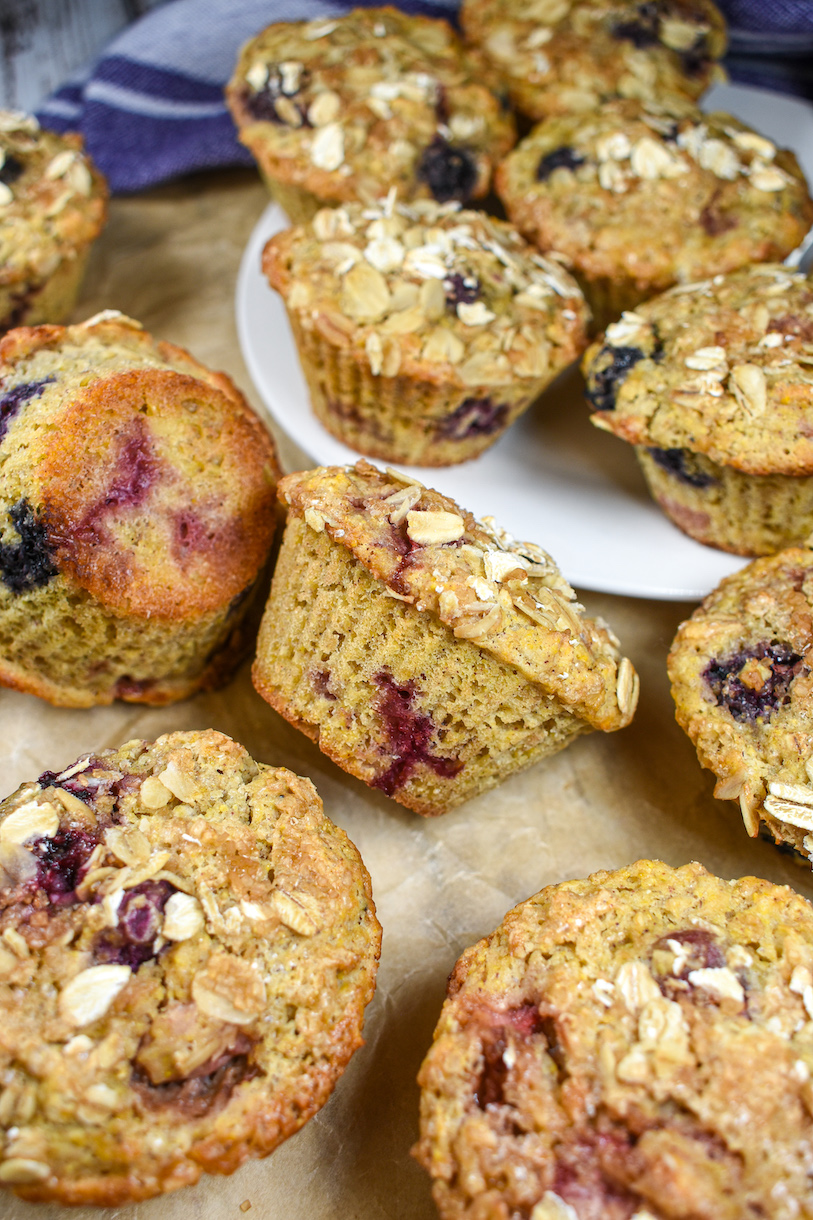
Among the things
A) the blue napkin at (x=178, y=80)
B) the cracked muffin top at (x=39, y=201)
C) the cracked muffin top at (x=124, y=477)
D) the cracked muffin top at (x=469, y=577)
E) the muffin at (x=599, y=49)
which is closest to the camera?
the cracked muffin top at (x=469, y=577)

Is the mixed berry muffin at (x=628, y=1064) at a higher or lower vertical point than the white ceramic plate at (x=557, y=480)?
lower

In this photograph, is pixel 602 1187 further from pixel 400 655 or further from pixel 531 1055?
pixel 400 655

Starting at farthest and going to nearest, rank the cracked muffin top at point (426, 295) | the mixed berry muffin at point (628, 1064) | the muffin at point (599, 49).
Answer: the muffin at point (599, 49) < the cracked muffin top at point (426, 295) < the mixed berry muffin at point (628, 1064)

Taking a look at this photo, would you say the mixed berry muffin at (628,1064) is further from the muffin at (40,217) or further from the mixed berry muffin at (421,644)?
the muffin at (40,217)

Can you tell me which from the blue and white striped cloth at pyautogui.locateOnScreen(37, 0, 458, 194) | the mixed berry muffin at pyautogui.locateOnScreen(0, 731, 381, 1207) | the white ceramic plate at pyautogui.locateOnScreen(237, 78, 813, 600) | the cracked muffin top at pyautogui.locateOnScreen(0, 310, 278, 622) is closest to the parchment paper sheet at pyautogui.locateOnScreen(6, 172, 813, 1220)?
the white ceramic plate at pyautogui.locateOnScreen(237, 78, 813, 600)

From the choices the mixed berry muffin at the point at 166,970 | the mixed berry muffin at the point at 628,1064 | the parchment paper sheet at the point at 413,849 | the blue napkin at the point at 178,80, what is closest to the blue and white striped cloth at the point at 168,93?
the blue napkin at the point at 178,80

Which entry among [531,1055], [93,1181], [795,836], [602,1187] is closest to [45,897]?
[93,1181]
